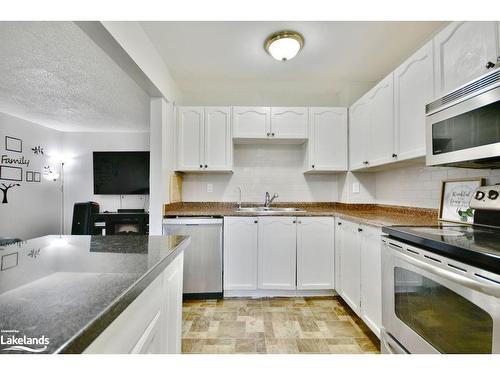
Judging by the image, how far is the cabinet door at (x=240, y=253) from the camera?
2.47 meters

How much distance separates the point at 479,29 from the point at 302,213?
1.78 meters

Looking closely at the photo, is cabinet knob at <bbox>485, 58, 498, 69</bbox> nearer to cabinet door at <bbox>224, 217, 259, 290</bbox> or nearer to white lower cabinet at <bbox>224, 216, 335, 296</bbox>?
white lower cabinet at <bbox>224, 216, 335, 296</bbox>

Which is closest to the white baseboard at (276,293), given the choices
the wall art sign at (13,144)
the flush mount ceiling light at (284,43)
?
the flush mount ceiling light at (284,43)

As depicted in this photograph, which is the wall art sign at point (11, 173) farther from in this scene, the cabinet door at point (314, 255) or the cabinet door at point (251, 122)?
the cabinet door at point (314, 255)

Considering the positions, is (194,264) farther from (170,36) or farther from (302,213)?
(170,36)

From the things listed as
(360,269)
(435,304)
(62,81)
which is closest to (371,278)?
(360,269)

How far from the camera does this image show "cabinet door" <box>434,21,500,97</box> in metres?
1.17

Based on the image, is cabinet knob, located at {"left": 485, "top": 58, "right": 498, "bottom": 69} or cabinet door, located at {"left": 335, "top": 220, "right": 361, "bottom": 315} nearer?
cabinet knob, located at {"left": 485, "top": 58, "right": 498, "bottom": 69}

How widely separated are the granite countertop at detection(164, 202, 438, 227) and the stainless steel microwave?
0.55 metres

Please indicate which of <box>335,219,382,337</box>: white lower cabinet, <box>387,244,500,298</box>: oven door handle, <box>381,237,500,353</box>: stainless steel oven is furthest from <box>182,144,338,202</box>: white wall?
<box>387,244,500,298</box>: oven door handle

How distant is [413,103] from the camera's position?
1.69 meters

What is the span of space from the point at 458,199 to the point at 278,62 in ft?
6.67
